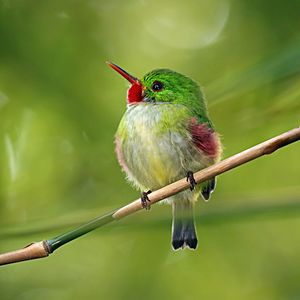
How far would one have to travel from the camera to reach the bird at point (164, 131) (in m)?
2.14

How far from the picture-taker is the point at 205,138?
2.12 metres

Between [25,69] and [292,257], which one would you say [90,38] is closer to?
[25,69]

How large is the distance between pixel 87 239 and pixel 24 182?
3.39ft

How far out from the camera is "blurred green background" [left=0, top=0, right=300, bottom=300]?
4.43 ft

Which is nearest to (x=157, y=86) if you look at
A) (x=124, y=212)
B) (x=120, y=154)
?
(x=120, y=154)

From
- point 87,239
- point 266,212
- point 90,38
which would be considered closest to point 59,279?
point 87,239

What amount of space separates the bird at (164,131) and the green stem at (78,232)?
1059 mm

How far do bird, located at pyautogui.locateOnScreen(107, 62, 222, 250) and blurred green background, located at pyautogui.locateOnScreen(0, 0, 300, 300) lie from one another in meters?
0.08

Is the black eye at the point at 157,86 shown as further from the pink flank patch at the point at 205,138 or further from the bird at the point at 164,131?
the pink flank patch at the point at 205,138

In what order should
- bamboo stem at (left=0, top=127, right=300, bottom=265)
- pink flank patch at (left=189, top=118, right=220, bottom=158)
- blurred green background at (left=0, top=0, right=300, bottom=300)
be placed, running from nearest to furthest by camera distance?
bamboo stem at (left=0, top=127, right=300, bottom=265), blurred green background at (left=0, top=0, right=300, bottom=300), pink flank patch at (left=189, top=118, right=220, bottom=158)

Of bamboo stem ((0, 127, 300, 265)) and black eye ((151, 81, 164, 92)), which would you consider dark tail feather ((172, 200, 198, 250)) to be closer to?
black eye ((151, 81, 164, 92))

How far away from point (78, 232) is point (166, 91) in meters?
1.29

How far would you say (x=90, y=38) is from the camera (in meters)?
3.00

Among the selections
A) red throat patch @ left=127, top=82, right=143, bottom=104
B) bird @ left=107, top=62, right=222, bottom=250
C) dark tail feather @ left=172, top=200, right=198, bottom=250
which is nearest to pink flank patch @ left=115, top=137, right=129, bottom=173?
bird @ left=107, top=62, right=222, bottom=250
